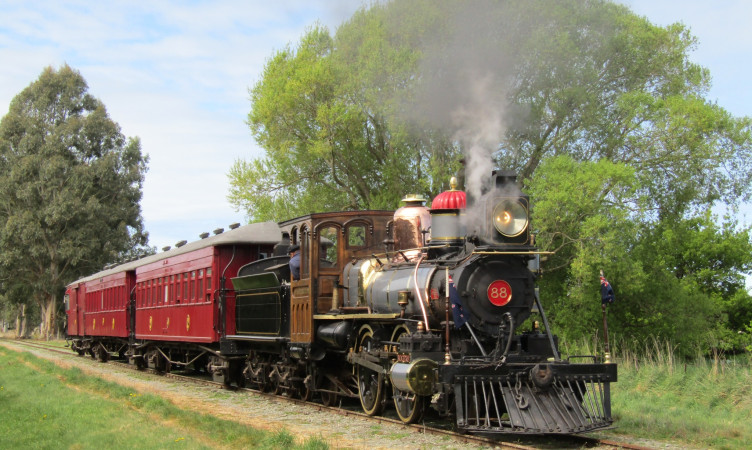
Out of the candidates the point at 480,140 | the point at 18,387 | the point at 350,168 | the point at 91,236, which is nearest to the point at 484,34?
the point at 480,140

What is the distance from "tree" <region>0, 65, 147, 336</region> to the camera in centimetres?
4434

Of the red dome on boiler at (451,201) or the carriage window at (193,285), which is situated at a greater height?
the red dome on boiler at (451,201)

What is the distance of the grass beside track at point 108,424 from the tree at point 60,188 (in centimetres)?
3114

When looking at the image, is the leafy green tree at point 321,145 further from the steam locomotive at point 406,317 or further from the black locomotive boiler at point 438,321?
the black locomotive boiler at point 438,321

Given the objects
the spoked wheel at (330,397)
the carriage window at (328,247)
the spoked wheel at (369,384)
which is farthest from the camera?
the spoked wheel at (330,397)

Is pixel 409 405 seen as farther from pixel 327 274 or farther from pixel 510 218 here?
pixel 327 274

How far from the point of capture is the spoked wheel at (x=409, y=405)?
9750mm

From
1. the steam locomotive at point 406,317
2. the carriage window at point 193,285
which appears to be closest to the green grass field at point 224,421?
the steam locomotive at point 406,317

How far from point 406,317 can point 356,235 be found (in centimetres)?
286

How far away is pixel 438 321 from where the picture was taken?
9.64 metres

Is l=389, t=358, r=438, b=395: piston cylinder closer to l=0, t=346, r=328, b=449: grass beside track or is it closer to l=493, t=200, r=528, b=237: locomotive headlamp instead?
l=0, t=346, r=328, b=449: grass beside track

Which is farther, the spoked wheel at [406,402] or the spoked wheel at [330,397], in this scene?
the spoked wheel at [330,397]

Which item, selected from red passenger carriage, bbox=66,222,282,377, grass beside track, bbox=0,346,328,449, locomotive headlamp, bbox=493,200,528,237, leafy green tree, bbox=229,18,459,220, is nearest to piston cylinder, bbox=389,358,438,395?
grass beside track, bbox=0,346,328,449

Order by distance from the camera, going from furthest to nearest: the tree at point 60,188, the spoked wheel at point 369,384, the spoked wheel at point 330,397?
the tree at point 60,188 → the spoked wheel at point 330,397 → the spoked wheel at point 369,384
